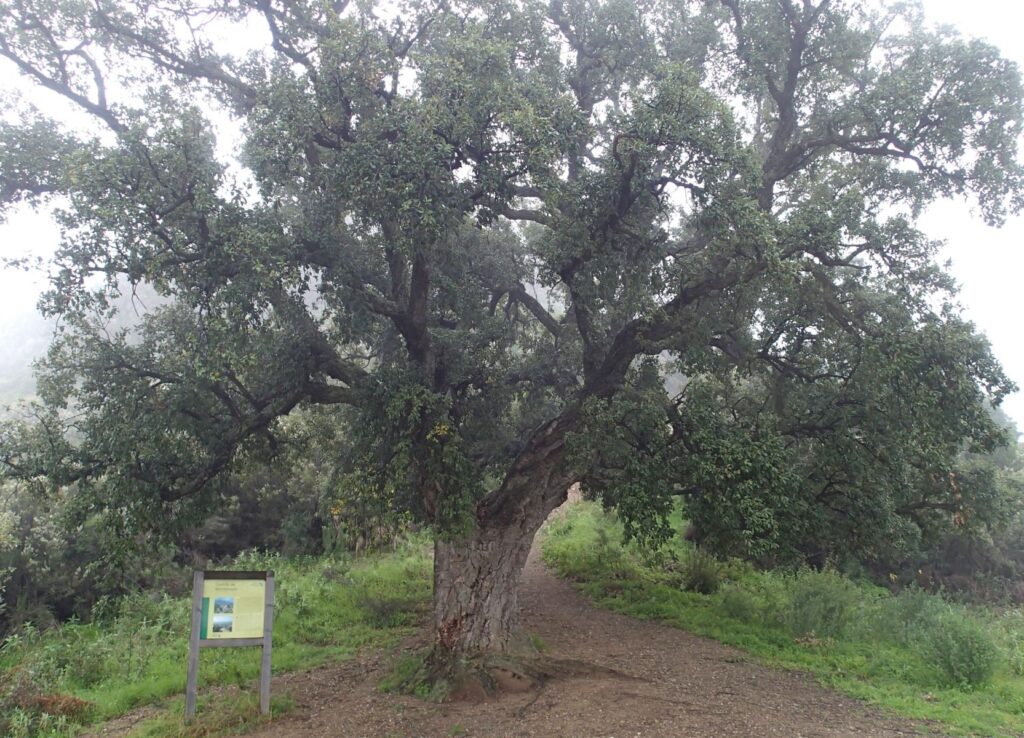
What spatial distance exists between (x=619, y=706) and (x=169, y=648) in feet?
21.7

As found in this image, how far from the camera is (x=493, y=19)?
986 cm

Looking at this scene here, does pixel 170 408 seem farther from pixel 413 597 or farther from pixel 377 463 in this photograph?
pixel 413 597

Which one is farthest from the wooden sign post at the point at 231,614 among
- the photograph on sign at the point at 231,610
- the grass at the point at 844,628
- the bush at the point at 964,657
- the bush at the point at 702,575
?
the bush at the point at 702,575

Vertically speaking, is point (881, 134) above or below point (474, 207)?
above

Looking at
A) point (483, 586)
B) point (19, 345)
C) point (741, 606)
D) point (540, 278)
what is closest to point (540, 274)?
point (540, 278)

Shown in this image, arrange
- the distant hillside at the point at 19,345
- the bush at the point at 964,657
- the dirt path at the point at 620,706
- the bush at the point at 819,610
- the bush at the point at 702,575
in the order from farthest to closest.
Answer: the distant hillside at the point at 19,345, the bush at the point at 702,575, the bush at the point at 819,610, the bush at the point at 964,657, the dirt path at the point at 620,706

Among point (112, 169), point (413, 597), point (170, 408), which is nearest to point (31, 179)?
point (112, 169)

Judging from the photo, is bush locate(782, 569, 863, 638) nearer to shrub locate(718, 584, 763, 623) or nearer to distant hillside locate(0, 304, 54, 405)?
shrub locate(718, 584, 763, 623)

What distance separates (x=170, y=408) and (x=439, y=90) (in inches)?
192

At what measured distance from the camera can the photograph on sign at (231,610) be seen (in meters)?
6.52

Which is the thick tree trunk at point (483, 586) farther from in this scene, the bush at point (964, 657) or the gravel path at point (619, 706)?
the bush at point (964, 657)

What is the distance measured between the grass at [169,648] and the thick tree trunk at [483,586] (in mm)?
2045

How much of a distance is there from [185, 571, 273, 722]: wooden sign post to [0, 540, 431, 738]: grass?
50cm

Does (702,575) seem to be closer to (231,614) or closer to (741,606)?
(741,606)
